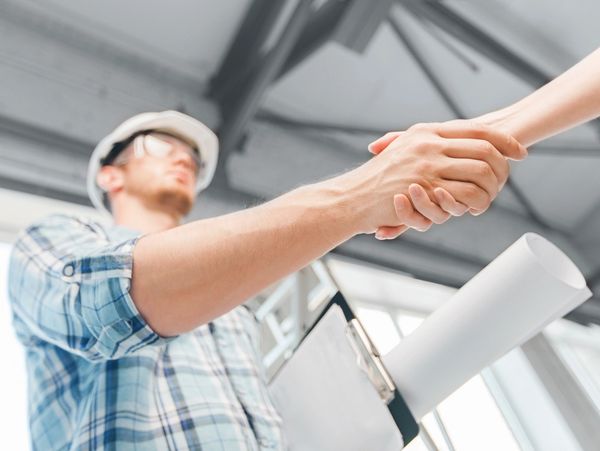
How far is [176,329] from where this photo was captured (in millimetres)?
679

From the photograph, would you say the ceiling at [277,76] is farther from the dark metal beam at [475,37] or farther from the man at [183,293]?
the man at [183,293]

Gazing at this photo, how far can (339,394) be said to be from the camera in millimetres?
1157

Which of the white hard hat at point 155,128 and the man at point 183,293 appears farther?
the white hard hat at point 155,128

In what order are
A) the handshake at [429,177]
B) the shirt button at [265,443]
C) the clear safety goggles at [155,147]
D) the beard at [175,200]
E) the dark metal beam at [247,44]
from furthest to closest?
the dark metal beam at [247,44] < the clear safety goggles at [155,147] < the beard at [175,200] < the shirt button at [265,443] < the handshake at [429,177]

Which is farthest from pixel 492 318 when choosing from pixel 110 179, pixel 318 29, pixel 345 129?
pixel 345 129

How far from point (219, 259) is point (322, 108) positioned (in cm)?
269

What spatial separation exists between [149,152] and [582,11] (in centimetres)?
275

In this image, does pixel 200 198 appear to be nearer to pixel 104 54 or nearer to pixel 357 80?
pixel 104 54

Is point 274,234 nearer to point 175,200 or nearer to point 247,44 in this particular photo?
point 175,200

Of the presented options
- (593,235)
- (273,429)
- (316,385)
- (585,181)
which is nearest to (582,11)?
(585,181)

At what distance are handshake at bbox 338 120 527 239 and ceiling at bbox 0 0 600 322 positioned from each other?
1.60 m

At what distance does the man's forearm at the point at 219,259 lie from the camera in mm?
650

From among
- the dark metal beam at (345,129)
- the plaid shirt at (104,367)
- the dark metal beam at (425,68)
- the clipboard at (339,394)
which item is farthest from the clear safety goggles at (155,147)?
the dark metal beam at (425,68)

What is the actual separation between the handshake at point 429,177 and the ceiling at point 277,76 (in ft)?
5.26
